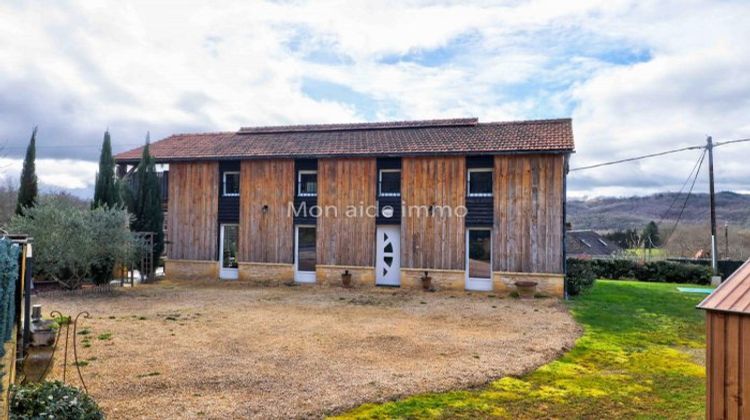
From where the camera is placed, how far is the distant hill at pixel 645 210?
5625cm

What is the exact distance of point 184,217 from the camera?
781 inches

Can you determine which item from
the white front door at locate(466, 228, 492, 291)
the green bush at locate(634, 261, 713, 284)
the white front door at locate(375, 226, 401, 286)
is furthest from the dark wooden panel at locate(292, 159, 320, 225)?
the green bush at locate(634, 261, 713, 284)

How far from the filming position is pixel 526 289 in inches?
617

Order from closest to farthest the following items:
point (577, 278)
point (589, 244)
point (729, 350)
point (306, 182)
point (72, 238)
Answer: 1. point (729, 350)
2. point (72, 238)
3. point (577, 278)
4. point (306, 182)
5. point (589, 244)

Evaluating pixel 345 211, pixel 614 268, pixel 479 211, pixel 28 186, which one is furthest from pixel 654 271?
pixel 28 186

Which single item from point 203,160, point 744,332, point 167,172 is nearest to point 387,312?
point 744,332

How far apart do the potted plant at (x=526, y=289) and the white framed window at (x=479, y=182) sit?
333 centimetres

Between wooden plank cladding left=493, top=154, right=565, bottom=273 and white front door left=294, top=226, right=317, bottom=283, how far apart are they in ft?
22.9

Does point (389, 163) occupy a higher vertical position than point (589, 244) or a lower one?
higher

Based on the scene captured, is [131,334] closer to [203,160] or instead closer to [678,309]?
[203,160]

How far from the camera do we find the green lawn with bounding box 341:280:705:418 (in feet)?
18.9

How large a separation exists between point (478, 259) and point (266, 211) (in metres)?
8.45

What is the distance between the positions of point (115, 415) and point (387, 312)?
7.96 meters

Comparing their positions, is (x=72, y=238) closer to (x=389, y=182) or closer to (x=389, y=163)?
(x=389, y=182)
